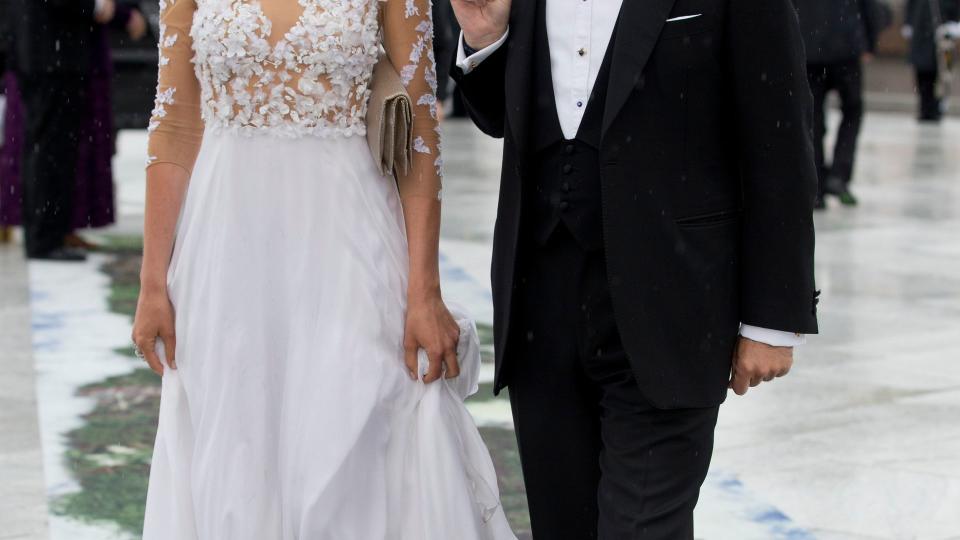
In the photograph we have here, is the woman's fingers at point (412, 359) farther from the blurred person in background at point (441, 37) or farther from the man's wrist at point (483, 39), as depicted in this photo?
the blurred person in background at point (441, 37)

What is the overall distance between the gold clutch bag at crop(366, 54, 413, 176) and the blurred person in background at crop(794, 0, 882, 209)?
7233 mm

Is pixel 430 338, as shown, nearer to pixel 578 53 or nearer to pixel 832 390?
pixel 578 53

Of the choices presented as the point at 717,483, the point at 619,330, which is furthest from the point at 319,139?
the point at 717,483

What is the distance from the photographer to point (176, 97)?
3391 mm

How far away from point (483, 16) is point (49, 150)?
21.1 feet

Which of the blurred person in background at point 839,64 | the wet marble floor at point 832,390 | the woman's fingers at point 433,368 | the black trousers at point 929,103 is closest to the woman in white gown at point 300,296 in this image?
the woman's fingers at point 433,368

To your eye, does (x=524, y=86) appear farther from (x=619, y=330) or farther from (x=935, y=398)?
(x=935, y=398)

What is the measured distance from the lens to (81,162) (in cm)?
933

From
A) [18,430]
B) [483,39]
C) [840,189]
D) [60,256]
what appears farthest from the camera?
[840,189]

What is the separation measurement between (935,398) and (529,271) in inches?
141

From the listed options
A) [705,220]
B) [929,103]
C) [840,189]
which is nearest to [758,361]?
[705,220]

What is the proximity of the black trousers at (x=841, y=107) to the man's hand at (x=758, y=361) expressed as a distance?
8.06 metres

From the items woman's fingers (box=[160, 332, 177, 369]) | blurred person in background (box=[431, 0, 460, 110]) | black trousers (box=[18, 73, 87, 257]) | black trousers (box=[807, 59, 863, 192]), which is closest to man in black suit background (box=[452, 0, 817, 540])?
woman's fingers (box=[160, 332, 177, 369])

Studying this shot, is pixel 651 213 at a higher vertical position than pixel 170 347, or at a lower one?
higher
